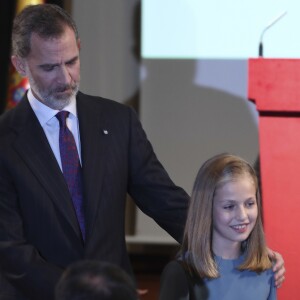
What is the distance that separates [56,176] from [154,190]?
306mm

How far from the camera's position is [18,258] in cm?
239

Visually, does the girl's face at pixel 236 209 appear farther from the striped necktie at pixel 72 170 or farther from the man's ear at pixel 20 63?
the man's ear at pixel 20 63

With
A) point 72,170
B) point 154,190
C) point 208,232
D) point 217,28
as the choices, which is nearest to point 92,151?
point 72,170

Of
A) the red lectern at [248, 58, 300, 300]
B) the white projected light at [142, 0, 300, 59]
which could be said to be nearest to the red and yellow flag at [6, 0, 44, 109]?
the white projected light at [142, 0, 300, 59]

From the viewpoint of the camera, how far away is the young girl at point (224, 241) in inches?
89.4

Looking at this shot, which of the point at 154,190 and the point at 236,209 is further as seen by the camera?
the point at 154,190

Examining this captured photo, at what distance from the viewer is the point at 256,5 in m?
4.48

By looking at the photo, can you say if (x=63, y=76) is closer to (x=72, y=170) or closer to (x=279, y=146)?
(x=72, y=170)

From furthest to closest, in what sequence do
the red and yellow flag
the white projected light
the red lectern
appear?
1. the red and yellow flag
2. the white projected light
3. the red lectern

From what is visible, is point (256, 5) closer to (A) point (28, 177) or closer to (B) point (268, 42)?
(B) point (268, 42)

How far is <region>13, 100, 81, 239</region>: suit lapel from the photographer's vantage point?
2.43 meters

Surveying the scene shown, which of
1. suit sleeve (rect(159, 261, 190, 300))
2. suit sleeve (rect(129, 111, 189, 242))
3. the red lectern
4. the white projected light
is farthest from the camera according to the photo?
the white projected light

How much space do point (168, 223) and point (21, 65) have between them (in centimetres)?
61

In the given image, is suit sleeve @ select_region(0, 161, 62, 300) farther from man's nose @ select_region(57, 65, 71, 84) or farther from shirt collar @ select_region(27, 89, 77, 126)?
man's nose @ select_region(57, 65, 71, 84)
